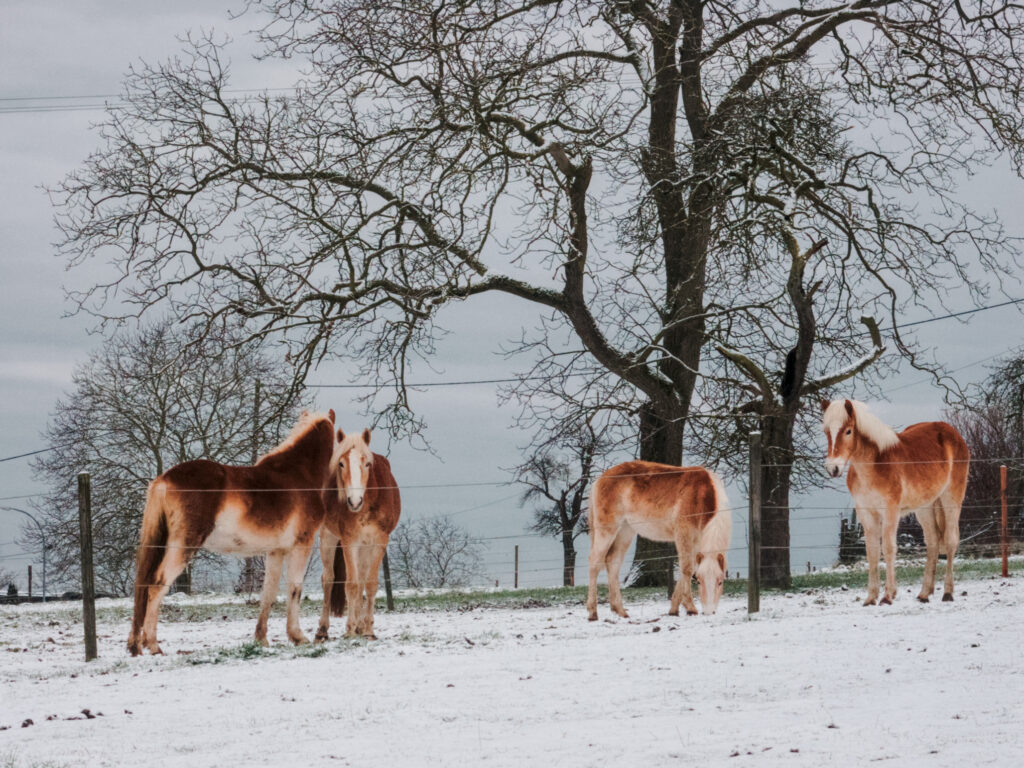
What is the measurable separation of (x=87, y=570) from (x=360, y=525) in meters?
2.90

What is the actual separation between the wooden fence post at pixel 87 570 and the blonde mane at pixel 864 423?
7748 mm

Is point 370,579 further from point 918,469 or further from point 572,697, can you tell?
point 918,469

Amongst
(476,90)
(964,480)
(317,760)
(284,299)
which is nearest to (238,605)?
(284,299)

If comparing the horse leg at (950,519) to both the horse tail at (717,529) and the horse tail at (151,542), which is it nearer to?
the horse tail at (717,529)

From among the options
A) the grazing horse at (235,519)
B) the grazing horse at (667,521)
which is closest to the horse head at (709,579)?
the grazing horse at (667,521)

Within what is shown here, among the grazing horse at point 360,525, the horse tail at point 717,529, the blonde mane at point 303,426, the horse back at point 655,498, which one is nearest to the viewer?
the grazing horse at point 360,525

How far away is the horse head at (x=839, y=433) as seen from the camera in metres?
11.7

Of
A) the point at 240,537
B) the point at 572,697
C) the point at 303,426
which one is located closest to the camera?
the point at 572,697

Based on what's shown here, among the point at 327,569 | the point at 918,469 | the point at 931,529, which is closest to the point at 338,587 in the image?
the point at 327,569

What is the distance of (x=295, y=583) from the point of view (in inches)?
448

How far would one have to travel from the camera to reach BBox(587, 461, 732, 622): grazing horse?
12414 mm

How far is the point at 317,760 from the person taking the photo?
20.5 feet

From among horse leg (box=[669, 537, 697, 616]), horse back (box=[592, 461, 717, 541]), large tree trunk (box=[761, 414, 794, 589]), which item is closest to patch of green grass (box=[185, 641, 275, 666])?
horse back (box=[592, 461, 717, 541])

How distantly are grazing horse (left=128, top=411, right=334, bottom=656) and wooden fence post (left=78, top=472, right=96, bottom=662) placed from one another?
0.53m
